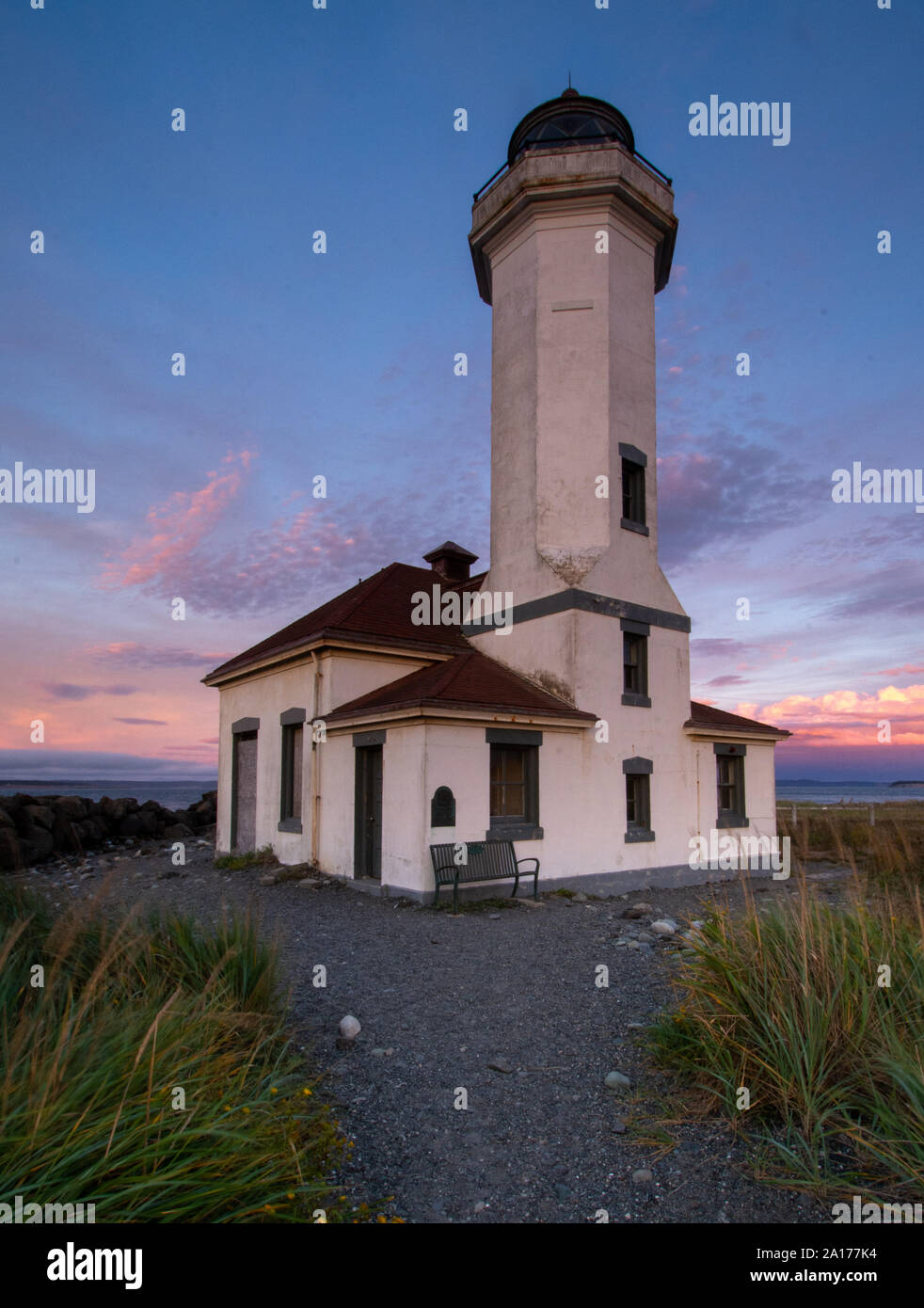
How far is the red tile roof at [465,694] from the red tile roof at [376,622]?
0.94 metres

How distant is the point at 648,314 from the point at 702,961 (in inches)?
597

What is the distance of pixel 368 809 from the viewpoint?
13.1 m

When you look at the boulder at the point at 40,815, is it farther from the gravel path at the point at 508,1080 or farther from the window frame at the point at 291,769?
the gravel path at the point at 508,1080

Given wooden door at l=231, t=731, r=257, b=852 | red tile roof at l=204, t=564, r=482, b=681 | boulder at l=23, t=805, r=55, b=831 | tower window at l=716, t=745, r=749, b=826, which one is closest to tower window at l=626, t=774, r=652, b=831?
tower window at l=716, t=745, r=749, b=826

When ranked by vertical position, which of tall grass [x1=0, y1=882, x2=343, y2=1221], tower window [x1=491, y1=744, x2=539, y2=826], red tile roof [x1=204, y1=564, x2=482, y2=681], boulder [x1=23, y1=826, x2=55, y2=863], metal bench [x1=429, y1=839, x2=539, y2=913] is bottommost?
boulder [x1=23, y1=826, x2=55, y2=863]

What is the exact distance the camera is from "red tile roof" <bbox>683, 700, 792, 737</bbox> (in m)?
16.5

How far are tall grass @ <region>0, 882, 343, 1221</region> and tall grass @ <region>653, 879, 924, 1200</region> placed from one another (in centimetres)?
221

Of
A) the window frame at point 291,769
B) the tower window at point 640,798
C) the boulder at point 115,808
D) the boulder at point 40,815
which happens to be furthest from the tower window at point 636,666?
the boulder at point 115,808

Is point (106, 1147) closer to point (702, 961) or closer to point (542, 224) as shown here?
point (702, 961)

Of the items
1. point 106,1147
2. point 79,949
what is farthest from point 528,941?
point 106,1147

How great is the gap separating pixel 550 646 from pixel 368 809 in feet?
15.2

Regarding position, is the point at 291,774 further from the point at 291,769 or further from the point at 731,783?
the point at 731,783

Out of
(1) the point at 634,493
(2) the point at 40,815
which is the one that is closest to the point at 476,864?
(1) the point at 634,493

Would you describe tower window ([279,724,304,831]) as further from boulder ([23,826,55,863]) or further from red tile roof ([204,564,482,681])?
boulder ([23,826,55,863])
